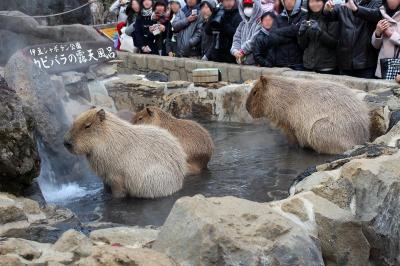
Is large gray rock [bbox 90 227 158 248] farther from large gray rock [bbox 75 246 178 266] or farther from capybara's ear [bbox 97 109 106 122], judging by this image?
capybara's ear [bbox 97 109 106 122]

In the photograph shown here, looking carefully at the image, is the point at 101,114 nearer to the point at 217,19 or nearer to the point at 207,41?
the point at 217,19

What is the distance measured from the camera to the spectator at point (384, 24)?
9297mm

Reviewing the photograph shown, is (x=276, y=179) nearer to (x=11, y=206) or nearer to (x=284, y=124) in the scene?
(x=284, y=124)

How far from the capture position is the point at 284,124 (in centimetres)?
847

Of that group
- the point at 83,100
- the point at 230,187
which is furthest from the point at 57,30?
the point at 230,187

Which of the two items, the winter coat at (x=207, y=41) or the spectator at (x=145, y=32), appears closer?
the winter coat at (x=207, y=41)

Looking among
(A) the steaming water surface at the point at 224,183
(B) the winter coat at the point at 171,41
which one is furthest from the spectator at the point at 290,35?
(B) the winter coat at the point at 171,41

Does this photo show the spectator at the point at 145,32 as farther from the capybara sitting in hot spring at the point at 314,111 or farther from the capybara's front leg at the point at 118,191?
the capybara's front leg at the point at 118,191

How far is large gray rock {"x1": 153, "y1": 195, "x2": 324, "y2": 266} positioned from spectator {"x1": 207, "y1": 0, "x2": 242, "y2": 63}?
24.5ft

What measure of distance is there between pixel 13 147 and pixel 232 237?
2450 mm

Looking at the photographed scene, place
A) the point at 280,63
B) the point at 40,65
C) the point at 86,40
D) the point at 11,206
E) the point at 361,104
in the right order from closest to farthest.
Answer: the point at 11,206 < the point at 361,104 < the point at 40,65 < the point at 86,40 < the point at 280,63

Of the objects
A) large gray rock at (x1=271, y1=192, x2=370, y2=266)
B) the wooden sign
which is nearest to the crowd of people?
the wooden sign

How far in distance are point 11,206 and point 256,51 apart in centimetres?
658

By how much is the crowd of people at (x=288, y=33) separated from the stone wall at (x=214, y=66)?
14.8 inches
